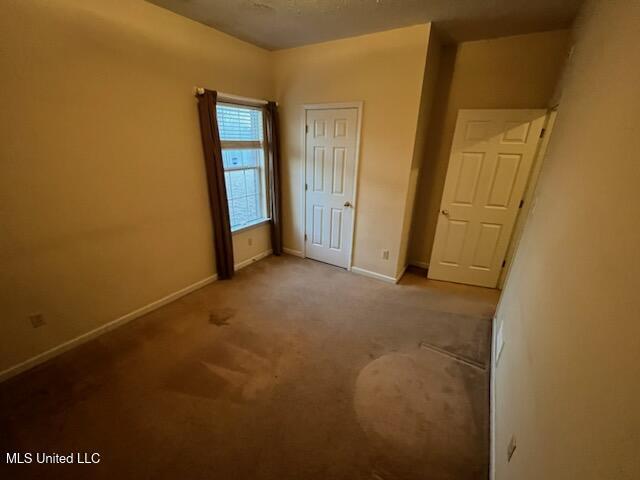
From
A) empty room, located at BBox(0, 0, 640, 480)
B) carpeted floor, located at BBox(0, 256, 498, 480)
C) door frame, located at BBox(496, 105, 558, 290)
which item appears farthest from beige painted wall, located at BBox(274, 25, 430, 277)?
door frame, located at BBox(496, 105, 558, 290)

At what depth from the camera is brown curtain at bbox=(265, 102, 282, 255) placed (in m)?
3.41

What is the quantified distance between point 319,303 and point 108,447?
1.89 meters

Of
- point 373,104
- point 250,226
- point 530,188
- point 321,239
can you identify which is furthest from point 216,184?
point 530,188

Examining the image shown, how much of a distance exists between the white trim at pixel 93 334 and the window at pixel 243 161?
101 centimetres

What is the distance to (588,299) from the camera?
85 cm

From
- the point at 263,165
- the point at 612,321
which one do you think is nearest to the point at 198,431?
the point at 612,321

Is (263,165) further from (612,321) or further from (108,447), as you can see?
(612,321)

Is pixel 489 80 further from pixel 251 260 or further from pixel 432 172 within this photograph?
pixel 251 260

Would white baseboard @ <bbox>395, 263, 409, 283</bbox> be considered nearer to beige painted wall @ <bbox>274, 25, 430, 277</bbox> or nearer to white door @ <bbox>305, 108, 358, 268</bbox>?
beige painted wall @ <bbox>274, 25, 430, 277</bbox>

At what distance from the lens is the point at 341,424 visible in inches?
64.2

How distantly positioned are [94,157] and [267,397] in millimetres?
2230

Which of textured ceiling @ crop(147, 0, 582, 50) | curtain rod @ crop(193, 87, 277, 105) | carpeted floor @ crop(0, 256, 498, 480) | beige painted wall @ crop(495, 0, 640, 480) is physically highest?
textured ceiling @ crop(147, 0, 582, 50)

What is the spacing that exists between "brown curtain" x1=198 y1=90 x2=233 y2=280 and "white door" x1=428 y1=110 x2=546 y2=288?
103 inches

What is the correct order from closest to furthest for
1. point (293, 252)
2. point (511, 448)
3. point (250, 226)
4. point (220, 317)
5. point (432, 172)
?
1. point (511, 448)
2. point (220, 317)
3. point (432, 172)
4. point (250, 226)
5. point (293, 252)
